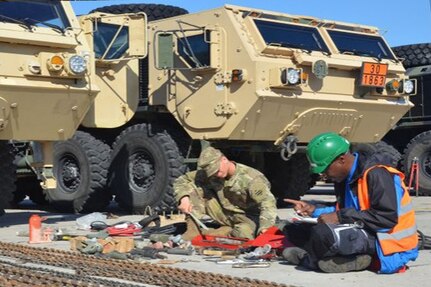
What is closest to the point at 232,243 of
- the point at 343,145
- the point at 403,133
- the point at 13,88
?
the point at 343,145

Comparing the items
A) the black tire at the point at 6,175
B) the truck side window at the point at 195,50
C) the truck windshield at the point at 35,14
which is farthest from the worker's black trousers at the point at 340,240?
the truck side window at the point at 195,50

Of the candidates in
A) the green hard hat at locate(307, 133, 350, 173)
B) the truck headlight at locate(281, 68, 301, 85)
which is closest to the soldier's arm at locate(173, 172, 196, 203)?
the green hard hat at locate(307, 133, 350, 173)

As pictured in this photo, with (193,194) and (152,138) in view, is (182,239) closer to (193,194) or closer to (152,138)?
(193,194)

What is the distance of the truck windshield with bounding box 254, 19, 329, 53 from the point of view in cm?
1089

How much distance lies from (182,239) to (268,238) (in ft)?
3.71

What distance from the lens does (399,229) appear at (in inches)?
230

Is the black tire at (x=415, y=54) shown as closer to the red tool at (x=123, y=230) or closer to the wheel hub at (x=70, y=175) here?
the wheel hub at (x=70, y=175)

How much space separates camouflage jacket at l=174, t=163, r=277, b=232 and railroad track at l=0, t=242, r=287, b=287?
1.38 meters

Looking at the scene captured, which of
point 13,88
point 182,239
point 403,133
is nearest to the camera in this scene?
point 182,239

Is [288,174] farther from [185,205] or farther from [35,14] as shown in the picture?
[185,205]

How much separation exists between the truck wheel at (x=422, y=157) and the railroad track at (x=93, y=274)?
31.5 feet

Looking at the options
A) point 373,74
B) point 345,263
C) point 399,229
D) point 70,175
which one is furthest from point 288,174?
point 399,229

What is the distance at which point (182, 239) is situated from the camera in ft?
25.9

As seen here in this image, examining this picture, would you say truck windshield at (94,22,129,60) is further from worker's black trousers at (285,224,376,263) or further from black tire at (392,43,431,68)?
black tire at (392,43,431,68)
